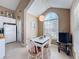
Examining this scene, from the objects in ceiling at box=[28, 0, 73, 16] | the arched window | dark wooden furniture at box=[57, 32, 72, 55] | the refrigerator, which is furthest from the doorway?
the refrigerator

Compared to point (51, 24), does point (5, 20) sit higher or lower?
higher

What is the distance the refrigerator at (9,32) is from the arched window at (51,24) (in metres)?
2.89

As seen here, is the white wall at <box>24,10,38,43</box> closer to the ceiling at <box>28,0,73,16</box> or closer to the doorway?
the doorway

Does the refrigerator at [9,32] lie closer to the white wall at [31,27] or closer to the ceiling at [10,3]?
the white wall at [31,27]

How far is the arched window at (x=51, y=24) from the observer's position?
828 centimetres

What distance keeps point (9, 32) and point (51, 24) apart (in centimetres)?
364

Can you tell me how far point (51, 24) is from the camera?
8.67m

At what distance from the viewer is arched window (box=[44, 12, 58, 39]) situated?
828cm

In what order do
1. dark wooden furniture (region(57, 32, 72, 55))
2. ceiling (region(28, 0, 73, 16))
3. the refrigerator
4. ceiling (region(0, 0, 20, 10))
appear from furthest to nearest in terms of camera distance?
the refrigerator < ceiling (region(0, 0, 20, 10)) < ceiling (region(28, 0, 73, 16)) < dark wooden furniture (region(57, 32, 72, 55))

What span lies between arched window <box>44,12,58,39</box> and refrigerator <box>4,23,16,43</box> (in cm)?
289

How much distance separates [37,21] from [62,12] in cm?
271

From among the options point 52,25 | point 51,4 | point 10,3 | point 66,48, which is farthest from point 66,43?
point 10,3

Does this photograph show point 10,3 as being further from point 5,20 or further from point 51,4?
point 51,4

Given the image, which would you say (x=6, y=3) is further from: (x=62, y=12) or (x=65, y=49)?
(x=65, y=49)
